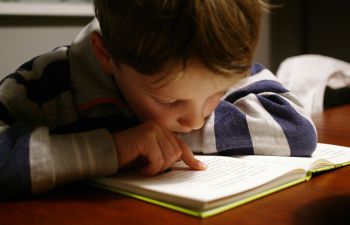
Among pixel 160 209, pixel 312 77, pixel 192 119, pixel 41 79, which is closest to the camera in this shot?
pixel 160 209

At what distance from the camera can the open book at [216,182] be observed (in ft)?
1.58

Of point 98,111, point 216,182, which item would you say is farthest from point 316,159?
point 98,111

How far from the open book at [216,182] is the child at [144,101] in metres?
0.02

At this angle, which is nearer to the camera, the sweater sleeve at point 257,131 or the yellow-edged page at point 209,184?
the yellow-edged page at point 209,184

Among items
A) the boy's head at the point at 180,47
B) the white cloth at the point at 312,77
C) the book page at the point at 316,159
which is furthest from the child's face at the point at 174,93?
the white cloth at the point at 312,77

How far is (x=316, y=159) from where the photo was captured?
65 cm

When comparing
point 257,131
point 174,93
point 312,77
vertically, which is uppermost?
point 174,93

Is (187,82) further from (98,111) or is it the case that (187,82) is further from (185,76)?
(98,111)

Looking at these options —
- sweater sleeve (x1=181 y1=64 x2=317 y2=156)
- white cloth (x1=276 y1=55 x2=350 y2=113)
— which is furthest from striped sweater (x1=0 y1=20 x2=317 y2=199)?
white cloth (x1=276 y1=55 x2=350 y2=113)

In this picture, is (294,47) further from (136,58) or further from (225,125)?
(136,58)

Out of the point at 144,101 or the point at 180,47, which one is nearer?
the point at 180,47

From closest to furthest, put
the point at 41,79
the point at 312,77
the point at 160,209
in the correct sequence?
1. the point at 160,209
2. the point at 41,79
3. the point at 312,77

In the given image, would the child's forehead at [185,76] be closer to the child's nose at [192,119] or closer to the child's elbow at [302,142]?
the child's nose at [192,119]

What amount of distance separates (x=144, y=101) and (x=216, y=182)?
0.49 feet
